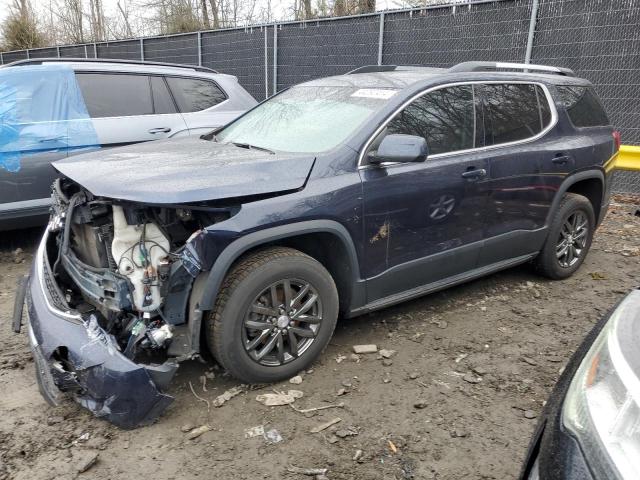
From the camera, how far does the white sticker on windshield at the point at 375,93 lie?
138 inches

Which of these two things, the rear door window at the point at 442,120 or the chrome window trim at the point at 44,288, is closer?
the chrome window trim at the point at 44,288

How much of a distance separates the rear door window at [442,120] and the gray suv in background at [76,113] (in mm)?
3123

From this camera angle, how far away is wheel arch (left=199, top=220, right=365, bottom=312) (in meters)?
2.78

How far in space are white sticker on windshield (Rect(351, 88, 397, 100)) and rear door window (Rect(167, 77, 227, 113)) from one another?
298 cm

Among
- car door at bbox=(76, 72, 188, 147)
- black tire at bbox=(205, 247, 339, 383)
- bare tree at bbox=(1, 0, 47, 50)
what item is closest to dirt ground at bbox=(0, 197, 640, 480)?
black tire at bbox=(205, 247, 339, 383)

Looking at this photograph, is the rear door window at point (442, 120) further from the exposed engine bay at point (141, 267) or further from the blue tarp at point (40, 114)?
the blue tarp at point (40, 114)

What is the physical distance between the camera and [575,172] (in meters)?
4.52

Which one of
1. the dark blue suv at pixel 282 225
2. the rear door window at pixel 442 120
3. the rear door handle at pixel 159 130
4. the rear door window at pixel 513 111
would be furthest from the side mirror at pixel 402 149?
the rear door handle at pixel 159 130

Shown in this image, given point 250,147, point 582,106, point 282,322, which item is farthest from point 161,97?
point 582,106

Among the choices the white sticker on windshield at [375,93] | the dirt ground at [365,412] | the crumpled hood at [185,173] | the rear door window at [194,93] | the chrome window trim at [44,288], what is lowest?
the dirt ground at [365,412]

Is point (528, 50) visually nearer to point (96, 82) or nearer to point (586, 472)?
point (96, 82)

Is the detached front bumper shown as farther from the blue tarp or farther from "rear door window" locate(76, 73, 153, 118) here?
"rear door window" locate(76, 73, 153, 118)

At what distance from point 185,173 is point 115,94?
3287 mm

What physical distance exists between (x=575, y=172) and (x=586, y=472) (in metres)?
3.67
